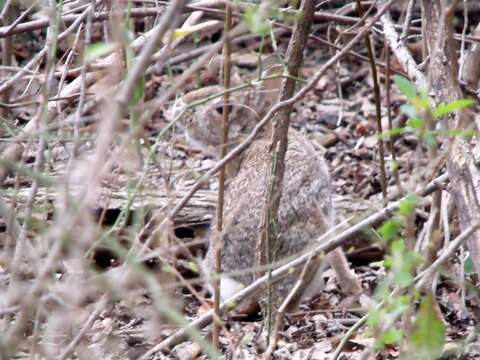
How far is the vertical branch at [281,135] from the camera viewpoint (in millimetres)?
4324

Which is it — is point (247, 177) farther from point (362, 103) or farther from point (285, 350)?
point (362, 103)

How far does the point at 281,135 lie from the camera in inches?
179

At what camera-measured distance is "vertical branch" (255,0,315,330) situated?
432cm

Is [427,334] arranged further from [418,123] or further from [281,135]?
[281,135]

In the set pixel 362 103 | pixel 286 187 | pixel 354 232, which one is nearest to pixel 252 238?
pixel 286 187

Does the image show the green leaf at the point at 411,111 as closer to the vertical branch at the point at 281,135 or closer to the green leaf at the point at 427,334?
the green leaf at the point at 427,334

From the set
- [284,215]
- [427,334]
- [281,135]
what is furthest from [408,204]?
[284,215]

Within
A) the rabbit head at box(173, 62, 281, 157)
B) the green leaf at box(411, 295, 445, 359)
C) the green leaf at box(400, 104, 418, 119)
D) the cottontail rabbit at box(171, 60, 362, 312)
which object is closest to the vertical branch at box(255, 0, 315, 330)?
the cottontail rabbit at box(171, 60, 362, 312)

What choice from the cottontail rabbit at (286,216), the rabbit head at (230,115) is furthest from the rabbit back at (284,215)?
the rabbit head at (230,115)

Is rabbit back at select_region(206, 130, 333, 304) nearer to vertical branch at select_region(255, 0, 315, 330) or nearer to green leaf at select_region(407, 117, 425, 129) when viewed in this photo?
vertical branch at select_region(255, 0, 315, 330)

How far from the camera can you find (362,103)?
920 centimetres

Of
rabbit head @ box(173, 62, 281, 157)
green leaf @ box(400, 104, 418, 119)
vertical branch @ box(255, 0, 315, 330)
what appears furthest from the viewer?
rabbit head @ box(173, 62, 281, 157)

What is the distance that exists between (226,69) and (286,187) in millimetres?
2127

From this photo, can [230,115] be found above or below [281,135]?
above
